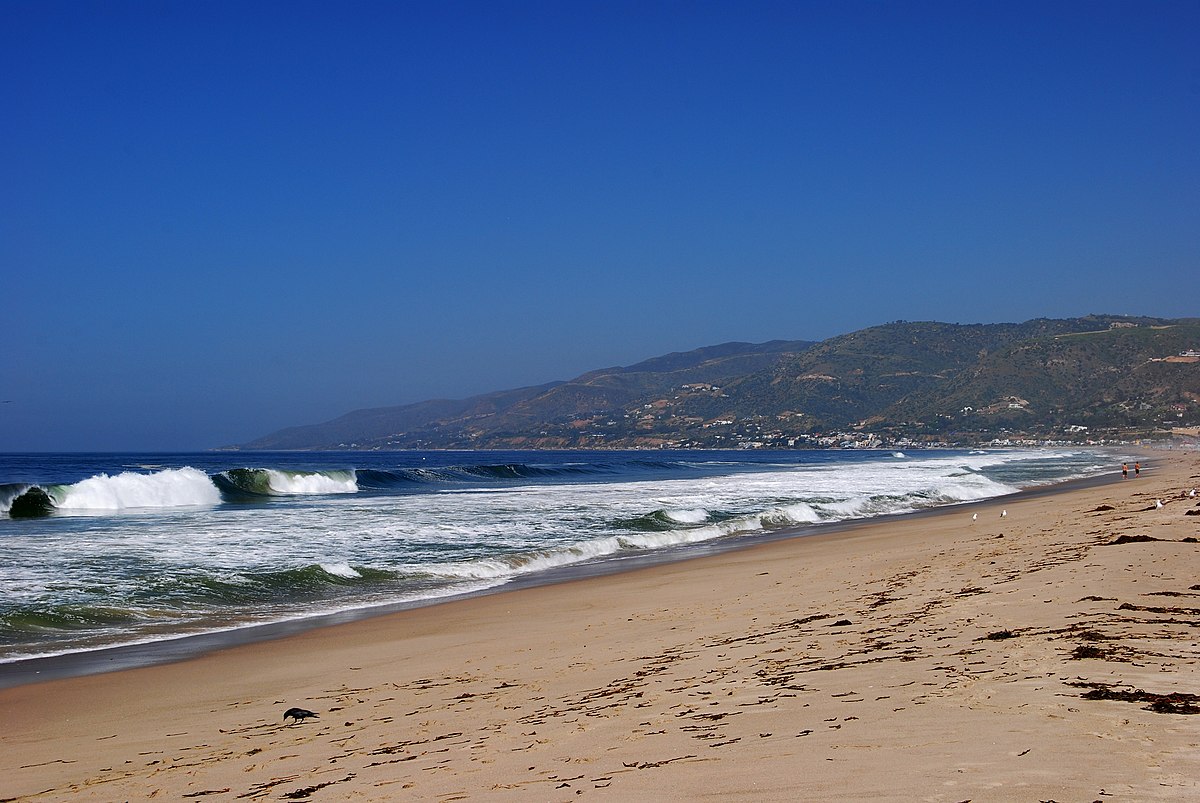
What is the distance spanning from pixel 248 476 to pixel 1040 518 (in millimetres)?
34411

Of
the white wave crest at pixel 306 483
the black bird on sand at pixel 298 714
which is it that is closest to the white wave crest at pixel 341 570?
the black bird on sand at pixel 298 714

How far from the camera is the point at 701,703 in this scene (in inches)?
218

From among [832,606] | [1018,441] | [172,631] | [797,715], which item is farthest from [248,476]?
[1018,441]

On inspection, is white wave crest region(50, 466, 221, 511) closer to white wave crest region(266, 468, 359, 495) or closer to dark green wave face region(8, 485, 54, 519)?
dark green wave face region(8, 485, 54, 519)

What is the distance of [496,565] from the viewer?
1592 centimetres

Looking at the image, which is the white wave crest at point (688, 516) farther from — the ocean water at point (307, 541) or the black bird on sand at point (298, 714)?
the black bird on sand at point (298, 714)

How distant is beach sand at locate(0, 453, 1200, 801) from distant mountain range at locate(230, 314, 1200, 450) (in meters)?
122

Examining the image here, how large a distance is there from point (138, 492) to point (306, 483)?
11790mm

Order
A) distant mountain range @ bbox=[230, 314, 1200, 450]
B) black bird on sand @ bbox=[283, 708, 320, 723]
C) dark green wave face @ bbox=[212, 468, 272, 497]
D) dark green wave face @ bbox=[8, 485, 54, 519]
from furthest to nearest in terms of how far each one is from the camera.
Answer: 1. distant mountain range @ bbox=[230, 314, 1200, 450]
2. dark green wave face @ bbox=[212, 468, 272, 497]
3. dark green wave face @ bbox=[8, 485, 54, 519]
4. black bird on sand @ bbox=[283, 708, 320, 723]

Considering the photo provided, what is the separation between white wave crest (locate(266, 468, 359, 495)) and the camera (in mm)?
44438

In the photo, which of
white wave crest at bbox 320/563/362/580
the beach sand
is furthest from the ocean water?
the beach sand

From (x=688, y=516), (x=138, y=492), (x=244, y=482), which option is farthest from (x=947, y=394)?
(x=688, y=516)

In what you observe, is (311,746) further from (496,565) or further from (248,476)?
(248,476)

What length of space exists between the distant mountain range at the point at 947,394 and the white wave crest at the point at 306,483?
331 ft
